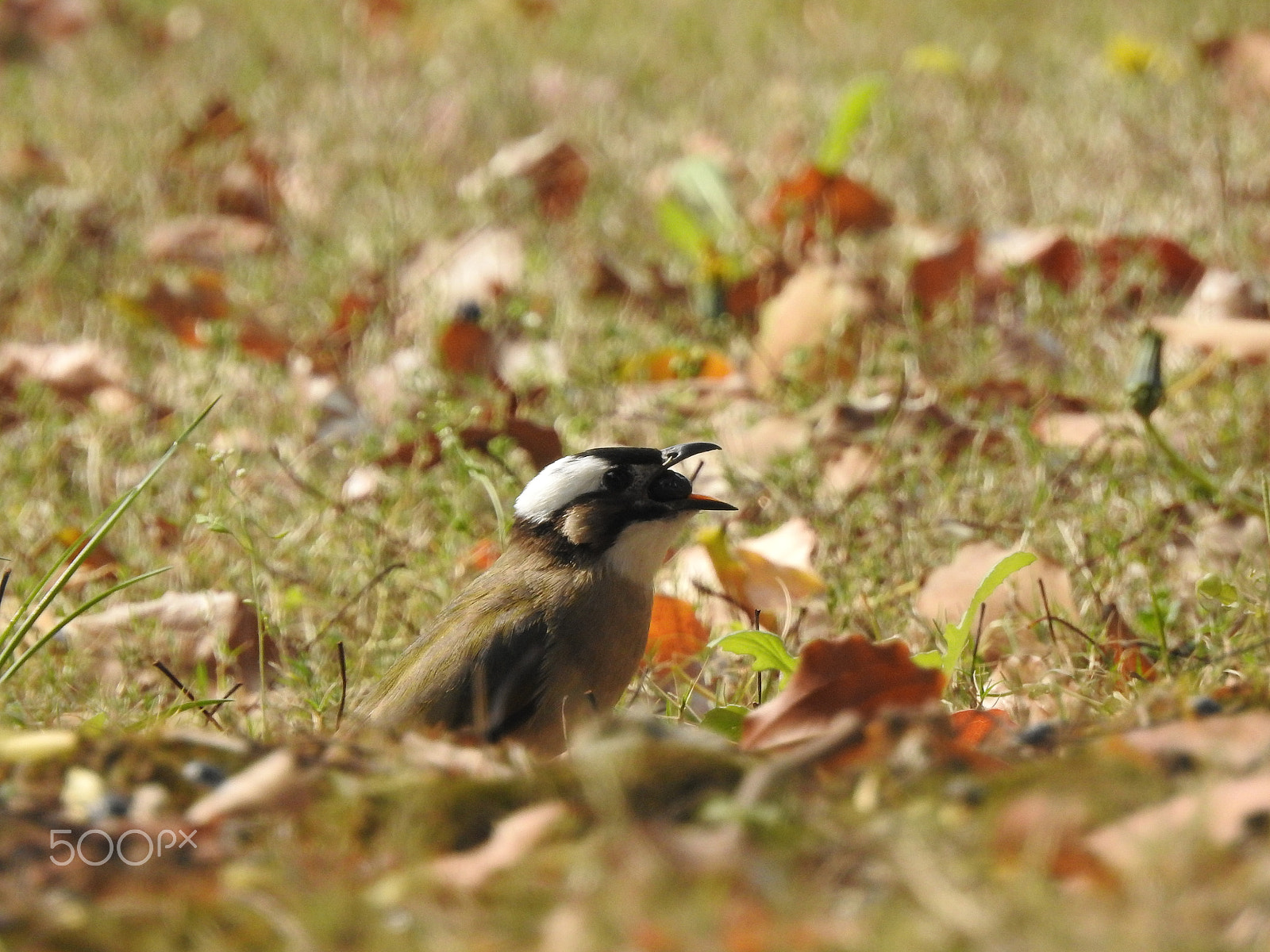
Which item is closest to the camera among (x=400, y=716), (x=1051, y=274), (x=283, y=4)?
(x=400, y=716)

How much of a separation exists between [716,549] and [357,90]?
4.58 m

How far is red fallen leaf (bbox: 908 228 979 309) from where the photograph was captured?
519cm

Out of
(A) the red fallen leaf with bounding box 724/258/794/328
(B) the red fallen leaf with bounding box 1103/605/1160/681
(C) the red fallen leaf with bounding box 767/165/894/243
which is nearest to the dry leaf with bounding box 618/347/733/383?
(A) the red fallen leaf with bounding box 724/258/794/328

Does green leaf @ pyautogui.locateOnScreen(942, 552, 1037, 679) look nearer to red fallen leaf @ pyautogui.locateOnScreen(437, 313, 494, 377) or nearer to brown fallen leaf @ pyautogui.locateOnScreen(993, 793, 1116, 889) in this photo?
brown fallen leaf @ pyautogui.locateOnScreen(993, 793, 1116, 889)

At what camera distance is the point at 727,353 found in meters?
5.18

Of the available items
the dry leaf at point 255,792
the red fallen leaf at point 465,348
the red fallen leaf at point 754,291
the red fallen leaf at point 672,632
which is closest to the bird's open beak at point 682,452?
the red fallen leaf at point 672,632

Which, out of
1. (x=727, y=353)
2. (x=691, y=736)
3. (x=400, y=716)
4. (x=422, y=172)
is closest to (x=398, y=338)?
(x=727, y=353)

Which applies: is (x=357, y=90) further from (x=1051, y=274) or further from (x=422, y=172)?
(x=1051, y=274)

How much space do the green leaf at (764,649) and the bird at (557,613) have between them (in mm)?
367

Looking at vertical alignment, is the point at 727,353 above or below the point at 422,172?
below

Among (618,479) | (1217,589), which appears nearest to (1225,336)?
(1217,589)

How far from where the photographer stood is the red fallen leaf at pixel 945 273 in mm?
5191

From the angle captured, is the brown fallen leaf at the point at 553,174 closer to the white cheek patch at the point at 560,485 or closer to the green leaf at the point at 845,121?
the green leaf at the point at 845,121

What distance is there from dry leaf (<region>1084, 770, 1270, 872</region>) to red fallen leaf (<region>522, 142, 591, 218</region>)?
16.1 feet
